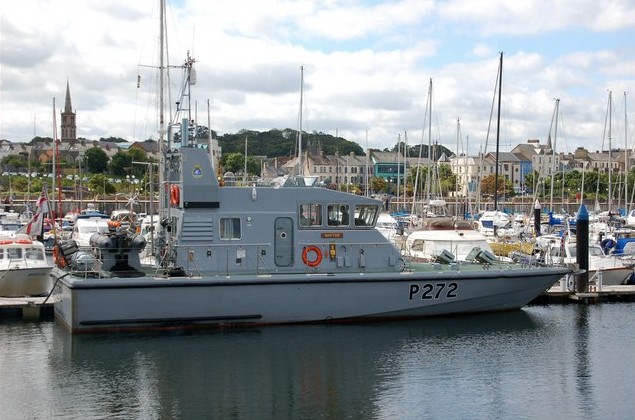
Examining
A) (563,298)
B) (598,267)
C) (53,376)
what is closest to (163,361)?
(53,376)

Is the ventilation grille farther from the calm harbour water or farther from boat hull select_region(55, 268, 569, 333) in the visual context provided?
the calm harbour water

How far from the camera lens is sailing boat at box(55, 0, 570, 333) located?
2017 cm

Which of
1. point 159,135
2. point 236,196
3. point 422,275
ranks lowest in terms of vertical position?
point 422,275

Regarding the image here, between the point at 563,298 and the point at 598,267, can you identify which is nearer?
the point at 563,298

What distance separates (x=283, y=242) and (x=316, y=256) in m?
0.96

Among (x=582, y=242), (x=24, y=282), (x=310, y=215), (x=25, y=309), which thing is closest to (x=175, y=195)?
(x=310, y=215)

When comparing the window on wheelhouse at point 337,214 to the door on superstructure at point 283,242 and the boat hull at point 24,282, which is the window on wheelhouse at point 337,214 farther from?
the boat hull at point 24,282

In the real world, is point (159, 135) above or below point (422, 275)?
above

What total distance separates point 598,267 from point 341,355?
14.5m

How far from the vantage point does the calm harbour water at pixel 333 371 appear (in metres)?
15.2

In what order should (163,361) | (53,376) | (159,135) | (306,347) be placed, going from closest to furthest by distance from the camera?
1. (53,376)
2. (163,361)
3. (306,347)
4. (159,135)

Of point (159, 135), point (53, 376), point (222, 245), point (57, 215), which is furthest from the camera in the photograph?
point (57, 215)

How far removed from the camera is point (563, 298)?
85.3 feet

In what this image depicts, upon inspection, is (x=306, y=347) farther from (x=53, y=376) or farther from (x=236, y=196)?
(x=53, y=376)
